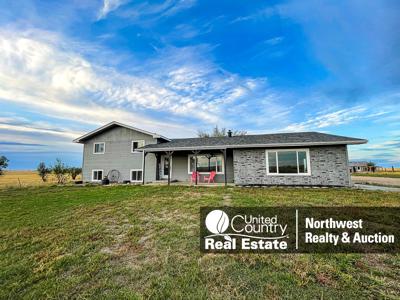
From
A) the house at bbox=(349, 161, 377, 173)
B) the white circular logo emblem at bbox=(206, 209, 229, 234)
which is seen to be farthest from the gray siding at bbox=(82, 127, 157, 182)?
the house at bbox=(349, 161, 377, 173)

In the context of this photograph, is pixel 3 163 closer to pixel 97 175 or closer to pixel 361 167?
pixel 97 175

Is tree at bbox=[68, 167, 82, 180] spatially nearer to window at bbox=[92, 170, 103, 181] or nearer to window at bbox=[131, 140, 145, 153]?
window at bbox=[92, 170, 103, 181]

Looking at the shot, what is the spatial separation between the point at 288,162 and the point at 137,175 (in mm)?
11276

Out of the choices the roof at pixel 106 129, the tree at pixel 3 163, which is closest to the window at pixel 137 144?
the roof at pixel 106 129

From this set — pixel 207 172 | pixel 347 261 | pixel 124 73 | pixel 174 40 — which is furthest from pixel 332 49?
pixel 124 73

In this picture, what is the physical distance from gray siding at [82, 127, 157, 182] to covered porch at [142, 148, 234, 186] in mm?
709

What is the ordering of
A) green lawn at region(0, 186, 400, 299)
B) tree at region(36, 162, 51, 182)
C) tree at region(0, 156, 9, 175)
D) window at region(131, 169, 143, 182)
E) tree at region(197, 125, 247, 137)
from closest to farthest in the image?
green lawn at region(0, 186, 400, 299), window at region(131, 169, 143, 182), tree at region(36, 162, 51, 182), tree at region(0, 156, 9, 175), tree at region(197, 125, 247, 137)

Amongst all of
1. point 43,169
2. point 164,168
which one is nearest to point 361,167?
point 164,168

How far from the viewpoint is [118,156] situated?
1556 centimetres

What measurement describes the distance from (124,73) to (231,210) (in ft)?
40.2

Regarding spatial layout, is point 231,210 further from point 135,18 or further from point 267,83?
point 267,83

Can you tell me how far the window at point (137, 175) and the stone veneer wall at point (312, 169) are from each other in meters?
7.92

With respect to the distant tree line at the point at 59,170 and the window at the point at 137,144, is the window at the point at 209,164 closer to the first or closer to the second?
the window at the point at 137,144

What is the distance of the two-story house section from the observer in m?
15.0
